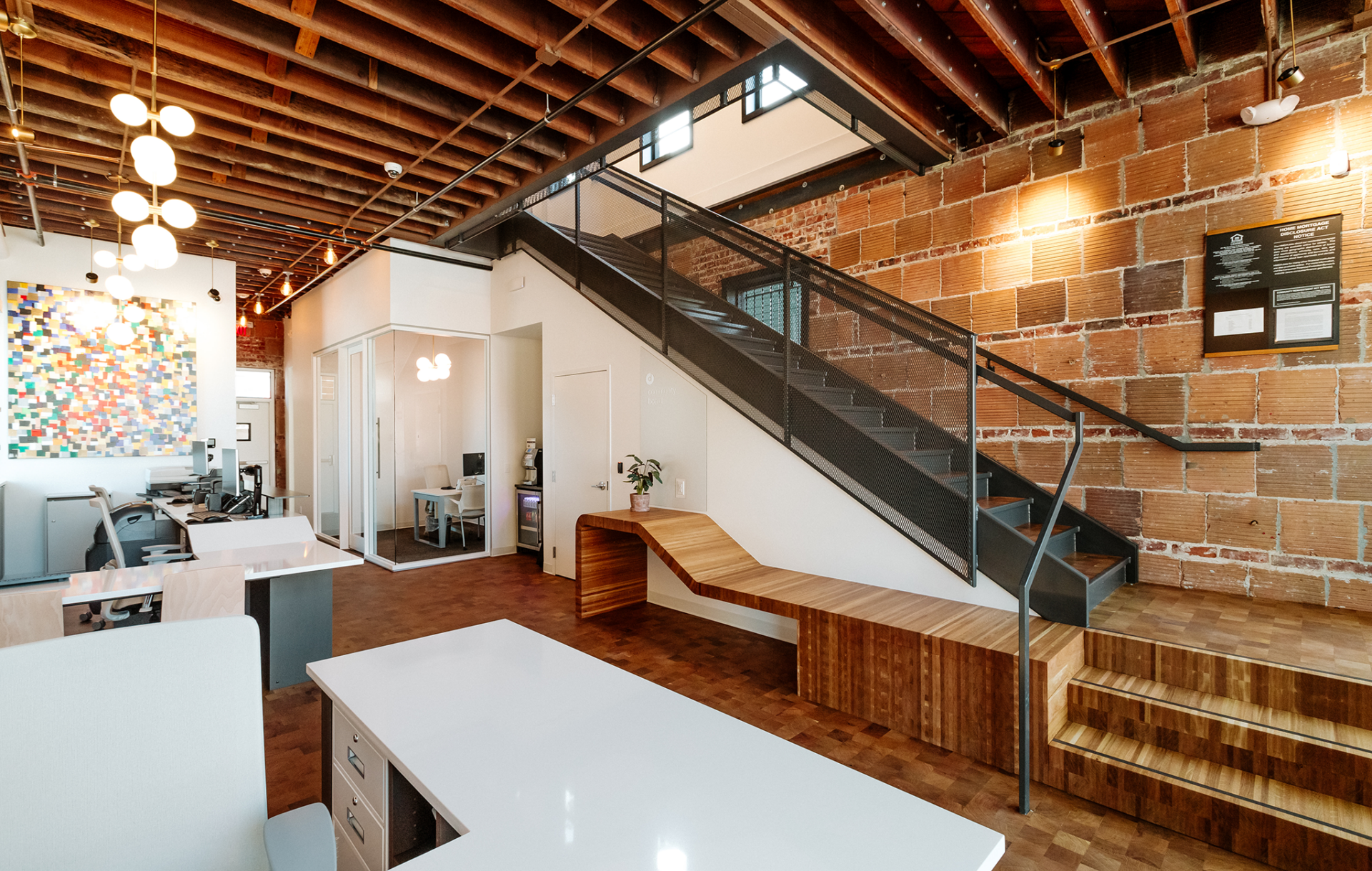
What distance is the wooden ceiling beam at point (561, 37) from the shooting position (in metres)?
3.48

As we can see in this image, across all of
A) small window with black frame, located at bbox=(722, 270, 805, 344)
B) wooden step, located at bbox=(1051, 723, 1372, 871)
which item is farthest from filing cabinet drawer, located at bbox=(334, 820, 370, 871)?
small window with black frame, located at bbox=(722, 270, 805, 344)

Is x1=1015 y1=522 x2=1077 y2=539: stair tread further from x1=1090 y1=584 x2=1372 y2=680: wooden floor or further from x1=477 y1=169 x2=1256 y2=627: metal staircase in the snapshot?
x1=1090 y1=584 x2=1372 y2=680: wooden floor

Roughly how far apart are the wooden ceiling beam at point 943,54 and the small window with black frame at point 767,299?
1.65 meters

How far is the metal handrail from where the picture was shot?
3852 millimetres

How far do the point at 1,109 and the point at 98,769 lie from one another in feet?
19.3

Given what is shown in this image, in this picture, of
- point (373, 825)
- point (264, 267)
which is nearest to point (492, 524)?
point (264, 267)

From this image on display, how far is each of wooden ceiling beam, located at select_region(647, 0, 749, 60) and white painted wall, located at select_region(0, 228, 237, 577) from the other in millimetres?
7047

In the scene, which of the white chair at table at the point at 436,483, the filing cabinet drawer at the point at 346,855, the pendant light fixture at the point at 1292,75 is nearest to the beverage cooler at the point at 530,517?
the white chair at table at the point at 436,483

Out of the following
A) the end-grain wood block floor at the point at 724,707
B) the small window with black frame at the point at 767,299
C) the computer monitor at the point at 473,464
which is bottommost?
the end-grain wood block floor at the point at 724,707

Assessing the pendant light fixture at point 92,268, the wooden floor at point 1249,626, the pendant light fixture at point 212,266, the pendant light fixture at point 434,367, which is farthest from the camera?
the pendant light fixture at point 434,367

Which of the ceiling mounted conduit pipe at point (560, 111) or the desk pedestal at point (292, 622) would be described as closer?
the ceiling mounted conduit pipe at point (560, 111)

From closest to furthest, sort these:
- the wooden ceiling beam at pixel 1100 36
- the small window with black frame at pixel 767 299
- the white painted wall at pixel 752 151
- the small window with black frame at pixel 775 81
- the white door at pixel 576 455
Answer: the wooden ceiling beam at pixel 1100 36 → the small window with black frame at pixel 775 81 → the small window with black frame at pixel 767 299 → the white painted wall at pixel 752 151 → the white door at pixel 576 455

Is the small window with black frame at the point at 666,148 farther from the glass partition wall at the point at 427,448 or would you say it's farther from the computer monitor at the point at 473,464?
the computer monitor at the point at 473,464

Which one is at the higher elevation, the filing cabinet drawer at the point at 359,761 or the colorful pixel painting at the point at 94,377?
the colorful pixel painting at the point at 94,377
